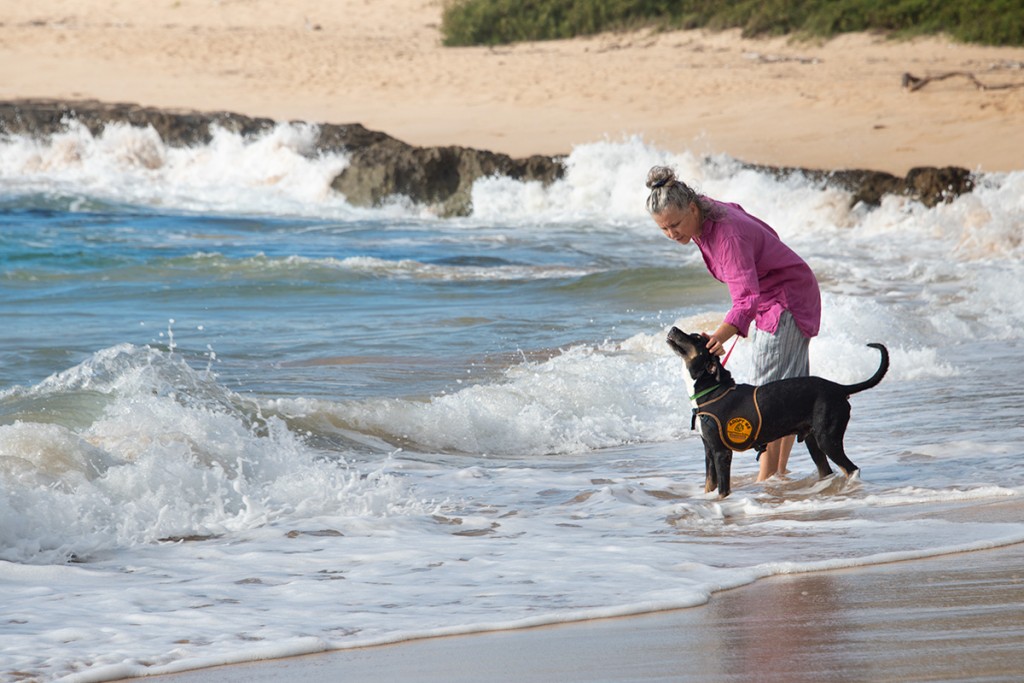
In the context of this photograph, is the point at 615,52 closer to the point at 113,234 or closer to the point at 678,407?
the point at 113,234

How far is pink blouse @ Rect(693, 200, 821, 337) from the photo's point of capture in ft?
18.2

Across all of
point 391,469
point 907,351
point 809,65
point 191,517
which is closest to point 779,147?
point 809,65

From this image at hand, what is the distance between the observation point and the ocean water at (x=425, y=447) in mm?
4551

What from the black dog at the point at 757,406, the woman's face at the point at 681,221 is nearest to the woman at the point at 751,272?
the woman's face at the point at 681,221

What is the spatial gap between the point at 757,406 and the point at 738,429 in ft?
0.40

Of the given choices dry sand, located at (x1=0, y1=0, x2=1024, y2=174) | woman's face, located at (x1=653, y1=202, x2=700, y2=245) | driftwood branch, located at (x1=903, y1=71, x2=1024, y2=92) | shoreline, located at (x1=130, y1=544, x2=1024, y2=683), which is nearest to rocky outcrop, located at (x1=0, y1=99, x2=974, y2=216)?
dry sand, located at (x1=0, y1=0, x2=1024, y2=174)

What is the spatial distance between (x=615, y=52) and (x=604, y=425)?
26633 millimetres

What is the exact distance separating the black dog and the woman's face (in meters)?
0.39

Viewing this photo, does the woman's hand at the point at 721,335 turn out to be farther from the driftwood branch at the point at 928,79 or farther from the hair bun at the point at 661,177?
the driftwood branch at the point at 928,79

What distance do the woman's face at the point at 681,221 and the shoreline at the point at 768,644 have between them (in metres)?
1.61

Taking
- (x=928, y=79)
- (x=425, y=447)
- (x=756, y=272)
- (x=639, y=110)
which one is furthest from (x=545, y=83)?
(x=756, y=272)

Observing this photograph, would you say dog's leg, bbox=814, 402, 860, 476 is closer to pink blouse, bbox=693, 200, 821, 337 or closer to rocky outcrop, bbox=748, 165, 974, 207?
pink blouse, bbox=693, 200, 821, 337

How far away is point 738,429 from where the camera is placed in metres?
5.57

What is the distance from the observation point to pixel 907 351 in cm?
959
